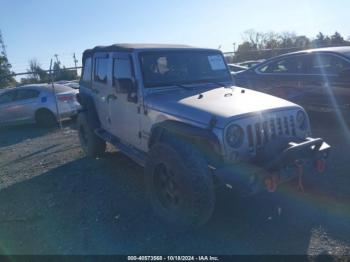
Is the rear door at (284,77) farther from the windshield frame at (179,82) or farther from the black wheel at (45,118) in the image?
the black wheel at (45,118)

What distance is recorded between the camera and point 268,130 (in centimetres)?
371

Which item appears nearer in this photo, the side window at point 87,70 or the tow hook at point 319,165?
the tow hook at point 319,165

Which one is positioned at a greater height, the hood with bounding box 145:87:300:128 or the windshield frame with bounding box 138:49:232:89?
the windshield frame with bounding box 138:49:232:89

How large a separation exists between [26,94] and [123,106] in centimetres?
759

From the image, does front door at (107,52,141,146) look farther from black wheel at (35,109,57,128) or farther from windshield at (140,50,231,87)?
black wheel at (35,109,57,128)

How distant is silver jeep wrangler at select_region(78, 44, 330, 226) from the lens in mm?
3435

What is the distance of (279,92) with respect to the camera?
7.87 metres

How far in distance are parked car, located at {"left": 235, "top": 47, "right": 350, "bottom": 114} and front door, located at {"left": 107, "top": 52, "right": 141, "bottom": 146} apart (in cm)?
406

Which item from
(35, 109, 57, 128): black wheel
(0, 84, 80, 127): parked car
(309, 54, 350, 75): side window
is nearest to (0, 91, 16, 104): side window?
(0, 84, 80, 127): parked car

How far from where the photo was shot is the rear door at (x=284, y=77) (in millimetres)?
7520

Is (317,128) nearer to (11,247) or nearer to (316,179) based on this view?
(316,179)

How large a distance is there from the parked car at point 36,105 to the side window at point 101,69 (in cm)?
520

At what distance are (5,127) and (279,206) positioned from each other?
36.9 feet

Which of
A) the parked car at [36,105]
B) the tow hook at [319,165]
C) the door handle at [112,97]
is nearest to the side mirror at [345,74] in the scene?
the tow hook at [319,165]
